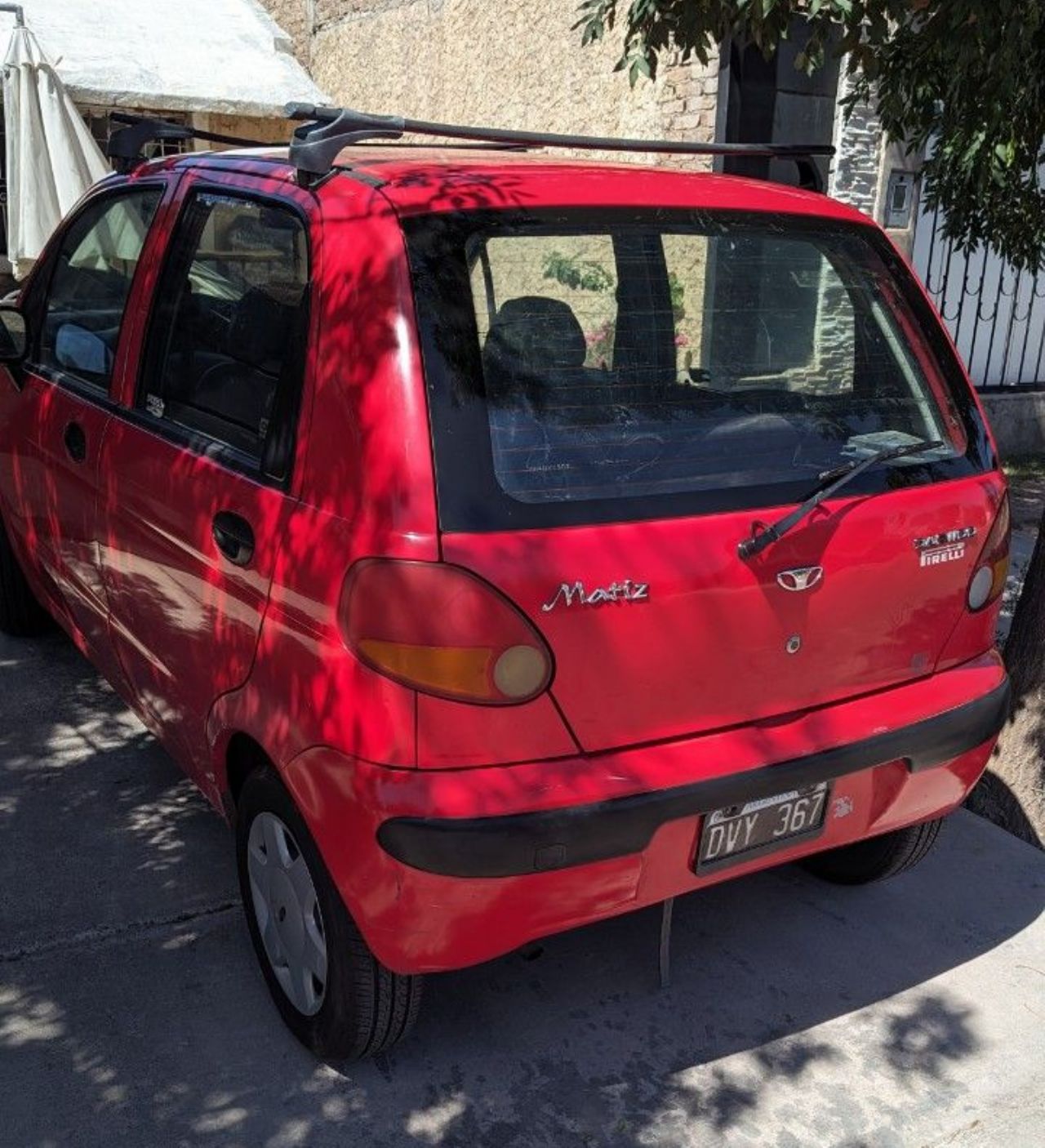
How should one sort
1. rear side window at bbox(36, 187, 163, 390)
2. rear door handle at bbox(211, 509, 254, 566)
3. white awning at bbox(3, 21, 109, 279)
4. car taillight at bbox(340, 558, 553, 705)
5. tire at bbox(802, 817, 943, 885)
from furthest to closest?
1. white awning at bbox(3, 21, 109, 279)
2. rear side window at bbox(36, 187, 163, 390)
3. tire at bbox(802, 817, 943, 885)
4. rear door handle at bbox(211, 509, 254, 566)
5. car taillight at bbox(340, 558, 553, 705)

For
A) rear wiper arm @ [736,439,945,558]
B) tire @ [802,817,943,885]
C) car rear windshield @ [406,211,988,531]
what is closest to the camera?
car rear windshield @ [406,211,988,531]

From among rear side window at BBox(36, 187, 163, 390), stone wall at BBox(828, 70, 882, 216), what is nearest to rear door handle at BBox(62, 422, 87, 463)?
rear side window at BBox(36, 187, 163, 390)

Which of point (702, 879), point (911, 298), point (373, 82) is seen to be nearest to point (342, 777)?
point (702, 879)

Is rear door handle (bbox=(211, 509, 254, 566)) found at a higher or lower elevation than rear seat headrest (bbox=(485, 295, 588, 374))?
lower

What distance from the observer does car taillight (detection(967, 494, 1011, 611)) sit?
9.13ft

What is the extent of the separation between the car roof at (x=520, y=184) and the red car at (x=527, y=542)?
12 millimetres

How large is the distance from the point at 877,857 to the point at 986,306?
632 centimetres

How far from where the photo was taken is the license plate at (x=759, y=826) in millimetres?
2475

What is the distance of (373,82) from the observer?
456 inches

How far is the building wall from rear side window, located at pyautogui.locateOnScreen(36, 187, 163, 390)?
14.1 ft

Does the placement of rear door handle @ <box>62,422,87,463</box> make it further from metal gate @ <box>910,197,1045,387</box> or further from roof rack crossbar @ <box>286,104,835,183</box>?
metal gate @ <box>910,197,1045,387</box>

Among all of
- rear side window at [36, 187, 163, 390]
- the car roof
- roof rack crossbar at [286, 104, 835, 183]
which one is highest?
roof rack crossbar at [286, 104, 835, 183]

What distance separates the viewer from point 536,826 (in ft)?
7.33

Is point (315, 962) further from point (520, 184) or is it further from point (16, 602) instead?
point (16, 602)
